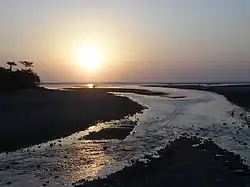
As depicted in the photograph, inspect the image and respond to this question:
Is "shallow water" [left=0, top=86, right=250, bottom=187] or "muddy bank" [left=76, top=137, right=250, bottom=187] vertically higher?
"muddy bank" [left=76, top=137, right=250, bottom=187]

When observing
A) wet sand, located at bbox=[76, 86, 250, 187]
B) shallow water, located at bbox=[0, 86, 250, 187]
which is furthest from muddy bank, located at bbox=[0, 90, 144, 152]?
wet sand, located at bbox=[76, 86, 250, 187]

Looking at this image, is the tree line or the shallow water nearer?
the shallow water

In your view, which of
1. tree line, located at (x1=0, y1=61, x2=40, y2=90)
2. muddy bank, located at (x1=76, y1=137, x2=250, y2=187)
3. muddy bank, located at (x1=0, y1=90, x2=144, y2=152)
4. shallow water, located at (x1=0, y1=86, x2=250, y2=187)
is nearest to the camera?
muddy bank, located at (x1=76, y1=137, x2=250, y2=187)

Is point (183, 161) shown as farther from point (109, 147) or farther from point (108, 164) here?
point (109, 147)

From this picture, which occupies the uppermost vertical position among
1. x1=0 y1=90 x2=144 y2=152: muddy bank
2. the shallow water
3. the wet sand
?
x1=0 y1=90 x2=144 y2=152: muddy bank

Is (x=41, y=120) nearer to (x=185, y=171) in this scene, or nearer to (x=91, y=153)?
(x=91, y=153)

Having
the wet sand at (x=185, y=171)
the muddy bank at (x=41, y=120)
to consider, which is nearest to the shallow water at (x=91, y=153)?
the wet sand at (x=185, y=171)

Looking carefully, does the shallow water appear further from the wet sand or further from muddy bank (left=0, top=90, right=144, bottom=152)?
muddy bank (left=0, top=90, right=144, bottom=152)

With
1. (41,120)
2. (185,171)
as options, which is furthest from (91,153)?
(41,120)

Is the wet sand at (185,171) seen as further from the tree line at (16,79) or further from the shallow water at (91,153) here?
the tree line at (16,79)
